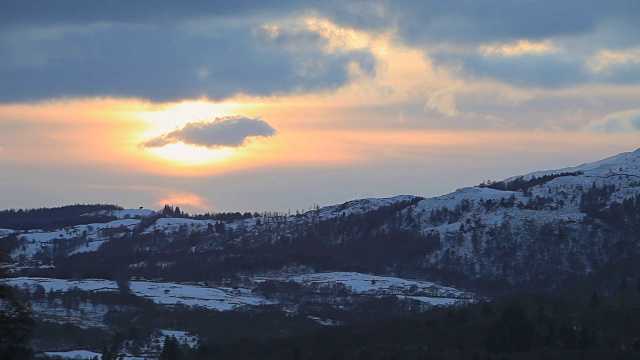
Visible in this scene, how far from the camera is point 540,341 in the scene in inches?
6880

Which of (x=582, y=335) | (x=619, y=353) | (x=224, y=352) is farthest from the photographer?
(x=224, y=352)

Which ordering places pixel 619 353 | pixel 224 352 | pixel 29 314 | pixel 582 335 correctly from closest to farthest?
pixel 29 314 < pixel 619 353 < pixel 582 335 < pixel 224 352

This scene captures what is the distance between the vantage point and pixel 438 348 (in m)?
176

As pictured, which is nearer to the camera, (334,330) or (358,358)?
(358,358)

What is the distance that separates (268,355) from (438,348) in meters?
27.7

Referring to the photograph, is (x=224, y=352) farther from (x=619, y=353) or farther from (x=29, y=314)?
(x=29, y=314)

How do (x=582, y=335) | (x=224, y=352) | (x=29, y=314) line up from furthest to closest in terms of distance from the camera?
(x=224, y=352)
(x=582, y=335)
(x=29, y=314)

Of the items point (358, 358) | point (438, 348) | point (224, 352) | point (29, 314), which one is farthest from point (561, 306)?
point (29, 314)

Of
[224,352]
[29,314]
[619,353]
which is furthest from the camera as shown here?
[224,352]

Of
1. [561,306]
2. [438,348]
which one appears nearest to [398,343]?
[438,348]

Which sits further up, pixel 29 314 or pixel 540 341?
pixel 29 314

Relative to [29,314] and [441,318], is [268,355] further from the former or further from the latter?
[29,314]

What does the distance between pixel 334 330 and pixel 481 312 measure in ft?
85.5

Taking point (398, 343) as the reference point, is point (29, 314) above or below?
above
